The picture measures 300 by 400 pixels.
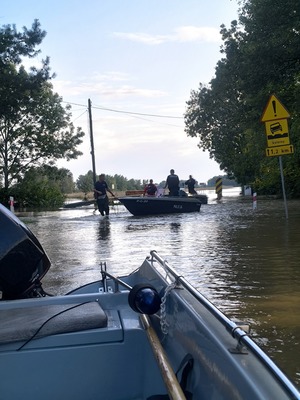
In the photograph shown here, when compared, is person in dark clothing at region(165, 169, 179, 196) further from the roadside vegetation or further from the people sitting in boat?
the roadside vegetation

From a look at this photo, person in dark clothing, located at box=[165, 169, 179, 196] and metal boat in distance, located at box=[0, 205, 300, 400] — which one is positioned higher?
person in dark clothing, located at box=[165, 169, 179, 196]

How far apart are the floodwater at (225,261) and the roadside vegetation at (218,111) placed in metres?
5.63

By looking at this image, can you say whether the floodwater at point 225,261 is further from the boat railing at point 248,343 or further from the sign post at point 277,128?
the sign post at point 277,128

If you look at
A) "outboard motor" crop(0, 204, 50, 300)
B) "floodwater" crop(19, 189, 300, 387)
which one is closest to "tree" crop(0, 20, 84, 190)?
"floodwater" crop(19, 189, 300, 387)

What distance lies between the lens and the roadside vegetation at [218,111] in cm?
1700

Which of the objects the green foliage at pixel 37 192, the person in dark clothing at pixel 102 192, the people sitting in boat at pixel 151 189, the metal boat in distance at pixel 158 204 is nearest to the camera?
the metal boat in distance at pixel 158 204

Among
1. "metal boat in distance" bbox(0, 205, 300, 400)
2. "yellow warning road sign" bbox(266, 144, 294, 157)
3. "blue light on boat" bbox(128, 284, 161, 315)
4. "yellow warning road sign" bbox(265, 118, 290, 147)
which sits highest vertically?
"yellow warning road sign" bbox(265, 118, 290, 147)

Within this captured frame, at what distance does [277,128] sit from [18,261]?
960 cm

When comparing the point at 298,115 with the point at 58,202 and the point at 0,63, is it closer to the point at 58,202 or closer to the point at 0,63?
the point at 0,63

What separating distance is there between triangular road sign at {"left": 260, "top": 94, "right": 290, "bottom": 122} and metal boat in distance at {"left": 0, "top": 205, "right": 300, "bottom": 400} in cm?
960

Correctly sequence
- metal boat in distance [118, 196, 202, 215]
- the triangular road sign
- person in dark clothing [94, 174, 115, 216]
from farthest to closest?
person in dark clothing [94, 174, 115, 216], metal boat in distance [118, 196, 202, 215], the triangular road sign

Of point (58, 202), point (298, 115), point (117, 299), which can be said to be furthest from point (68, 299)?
point (58, 202)

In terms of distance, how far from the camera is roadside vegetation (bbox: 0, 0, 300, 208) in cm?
1700

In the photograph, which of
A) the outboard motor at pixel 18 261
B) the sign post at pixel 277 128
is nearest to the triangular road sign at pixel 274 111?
the sign post at pixel 277 128
